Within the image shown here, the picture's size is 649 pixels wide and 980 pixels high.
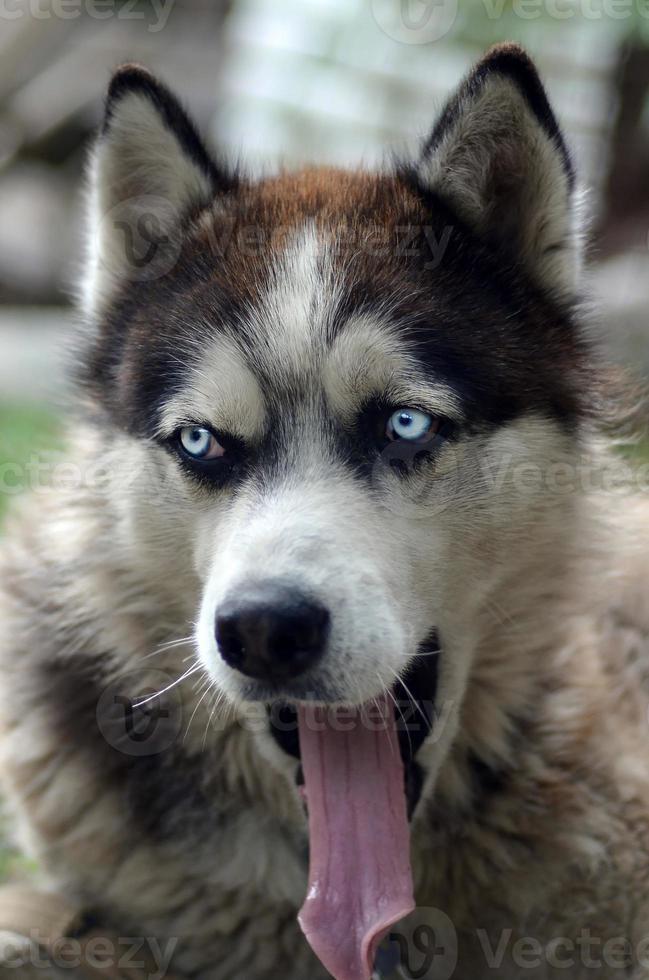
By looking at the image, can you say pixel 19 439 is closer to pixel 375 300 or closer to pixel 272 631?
pixel 375 300

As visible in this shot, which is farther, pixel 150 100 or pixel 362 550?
pixel 150 100

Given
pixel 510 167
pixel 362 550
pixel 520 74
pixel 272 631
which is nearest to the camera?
pixel 272 631

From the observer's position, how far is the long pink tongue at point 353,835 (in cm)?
267

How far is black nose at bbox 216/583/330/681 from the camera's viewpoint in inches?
94.3

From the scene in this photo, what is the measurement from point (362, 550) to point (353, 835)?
76 centimetres

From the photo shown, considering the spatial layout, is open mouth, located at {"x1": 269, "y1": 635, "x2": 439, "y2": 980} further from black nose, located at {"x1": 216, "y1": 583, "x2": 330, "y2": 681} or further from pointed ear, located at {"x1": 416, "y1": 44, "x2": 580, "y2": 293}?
pointed ear, located at {"x1": 416, "y1": 44, "x2": 580, "y2": 293}

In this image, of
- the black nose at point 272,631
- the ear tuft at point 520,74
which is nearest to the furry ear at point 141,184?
the ear tuft at point 520,74

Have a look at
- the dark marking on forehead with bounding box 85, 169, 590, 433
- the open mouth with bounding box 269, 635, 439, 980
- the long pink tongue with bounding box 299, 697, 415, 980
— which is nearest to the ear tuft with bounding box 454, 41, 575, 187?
the dark marking on forehead with bounding box 85, 169, 590, 433

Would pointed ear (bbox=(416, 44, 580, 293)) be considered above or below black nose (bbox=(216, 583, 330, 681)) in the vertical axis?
above

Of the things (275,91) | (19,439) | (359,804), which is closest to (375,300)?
(359,804)

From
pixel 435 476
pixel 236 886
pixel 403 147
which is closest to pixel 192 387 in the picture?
pixel 435 476

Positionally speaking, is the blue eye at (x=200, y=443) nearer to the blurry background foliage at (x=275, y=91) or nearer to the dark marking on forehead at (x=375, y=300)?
the dark marking on forehead at (x=375, y=300)

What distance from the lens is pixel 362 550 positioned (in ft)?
8.45

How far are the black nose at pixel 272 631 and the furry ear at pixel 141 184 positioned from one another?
124 centimetres
